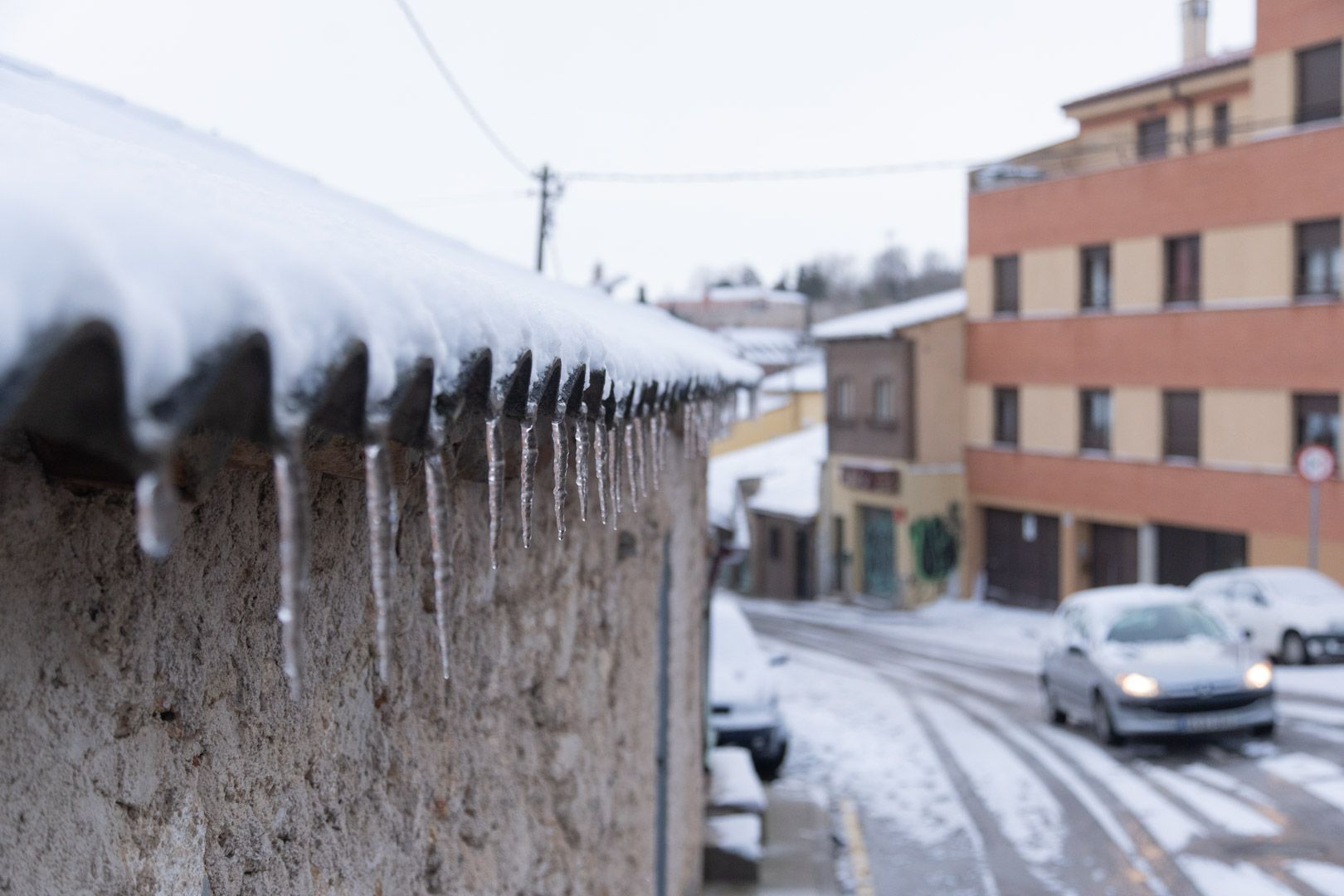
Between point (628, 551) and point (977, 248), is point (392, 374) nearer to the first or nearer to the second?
point (628, 551)

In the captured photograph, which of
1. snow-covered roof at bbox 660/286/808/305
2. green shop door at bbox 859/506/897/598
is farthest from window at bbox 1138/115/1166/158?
snow-covered roof at bbox 660/286/808/305

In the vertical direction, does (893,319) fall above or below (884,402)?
above

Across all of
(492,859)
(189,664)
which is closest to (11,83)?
(189,664)

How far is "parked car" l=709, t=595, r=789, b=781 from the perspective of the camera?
11.5 m

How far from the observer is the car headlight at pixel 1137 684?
1120cm

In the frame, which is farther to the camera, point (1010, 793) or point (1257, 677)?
point (1257, 677)

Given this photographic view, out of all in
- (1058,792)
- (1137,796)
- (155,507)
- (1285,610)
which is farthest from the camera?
(1285,610)

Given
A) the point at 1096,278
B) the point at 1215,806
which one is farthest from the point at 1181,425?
the point at 1215,806

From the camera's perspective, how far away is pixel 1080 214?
86.1 feet

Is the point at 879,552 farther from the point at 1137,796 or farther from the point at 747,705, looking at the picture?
the point at 1137,796

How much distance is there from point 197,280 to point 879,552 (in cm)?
3108

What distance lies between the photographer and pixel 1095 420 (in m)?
26.4

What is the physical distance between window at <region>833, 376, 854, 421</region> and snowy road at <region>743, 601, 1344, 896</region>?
1510cm

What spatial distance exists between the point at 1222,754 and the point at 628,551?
27.2ft
